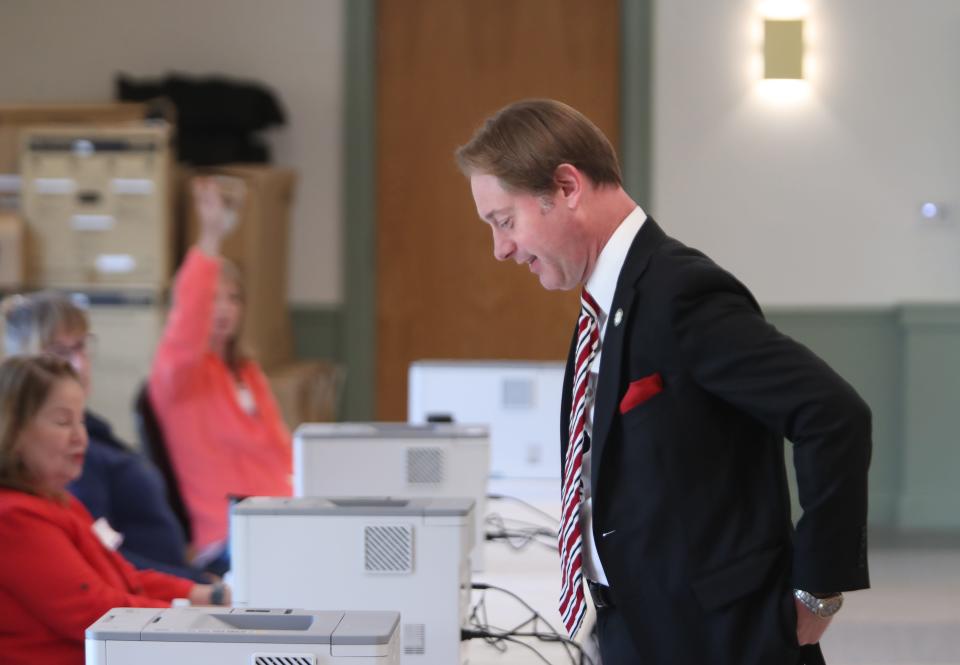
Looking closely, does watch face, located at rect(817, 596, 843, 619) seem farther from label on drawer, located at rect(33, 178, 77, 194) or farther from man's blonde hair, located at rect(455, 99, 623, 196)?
label on drawer, located at rect(33, 178, 77, 194)

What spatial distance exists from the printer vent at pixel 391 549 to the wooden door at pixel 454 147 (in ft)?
12.2

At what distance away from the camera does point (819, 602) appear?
4.58ft

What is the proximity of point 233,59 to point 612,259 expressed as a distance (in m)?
4.32

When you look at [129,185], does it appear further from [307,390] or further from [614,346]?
[614,346]

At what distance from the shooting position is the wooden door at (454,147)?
215 inches

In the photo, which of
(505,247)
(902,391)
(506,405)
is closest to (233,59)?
(506,405)

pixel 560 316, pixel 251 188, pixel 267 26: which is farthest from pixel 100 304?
pixel 560 316

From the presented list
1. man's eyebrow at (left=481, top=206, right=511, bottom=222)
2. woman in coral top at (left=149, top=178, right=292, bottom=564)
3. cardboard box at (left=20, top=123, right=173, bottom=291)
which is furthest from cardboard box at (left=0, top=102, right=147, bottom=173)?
man's eyebrow at (left=481, top=206, right=511, bottom=222)

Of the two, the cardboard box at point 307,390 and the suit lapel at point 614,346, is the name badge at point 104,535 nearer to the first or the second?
the suit lapel at point 614,346

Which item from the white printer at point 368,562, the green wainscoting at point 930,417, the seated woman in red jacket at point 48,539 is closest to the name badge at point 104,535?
the seated woman in red jacket at point 48,539

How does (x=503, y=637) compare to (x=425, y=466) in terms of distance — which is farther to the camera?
(x=425, y=466)

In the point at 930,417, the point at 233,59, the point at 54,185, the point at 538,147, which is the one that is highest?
the point at 233,59

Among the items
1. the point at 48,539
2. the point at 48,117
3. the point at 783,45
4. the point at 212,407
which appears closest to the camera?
the point at 48,539

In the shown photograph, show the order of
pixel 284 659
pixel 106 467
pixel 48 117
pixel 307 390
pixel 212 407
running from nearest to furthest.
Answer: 1. pixel 284 659
2. pixel 106 467
3. pixel 212 407
4. pixel 48 117
5. pixel 307 390
